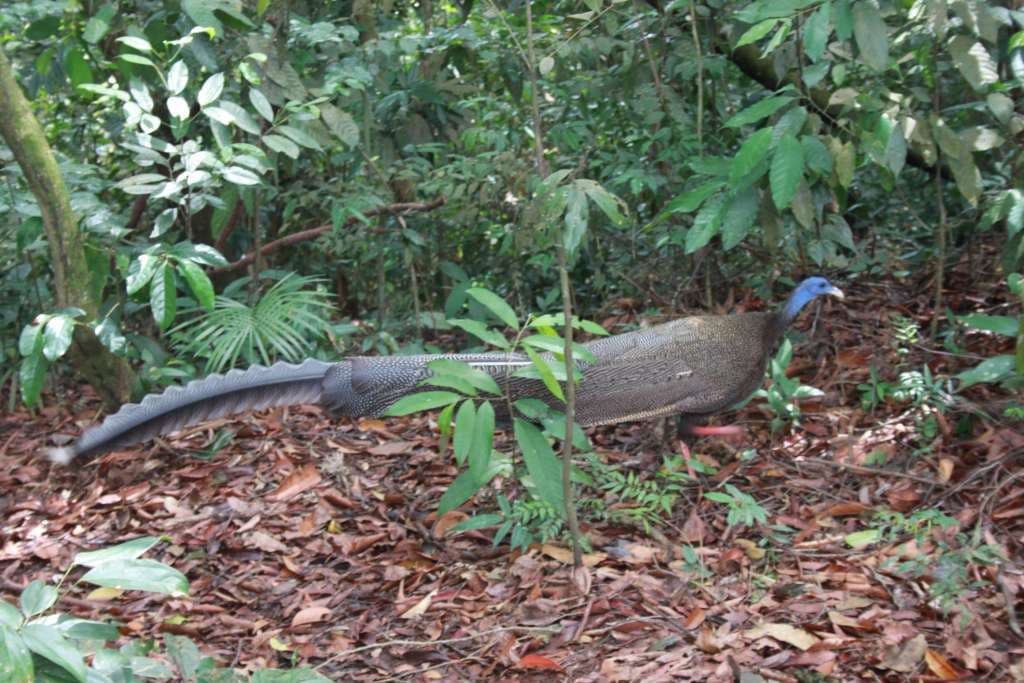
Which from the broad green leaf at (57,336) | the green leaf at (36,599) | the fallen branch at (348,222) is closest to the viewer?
the green leaf at (36,599)

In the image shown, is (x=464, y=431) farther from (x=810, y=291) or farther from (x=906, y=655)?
(x=810, y=291)

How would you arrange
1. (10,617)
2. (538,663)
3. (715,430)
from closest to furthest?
(10,617) < (538,663) < (715,430)

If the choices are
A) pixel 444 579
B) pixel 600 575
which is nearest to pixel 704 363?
pixel 600 575

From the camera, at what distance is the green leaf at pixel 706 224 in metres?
4.16

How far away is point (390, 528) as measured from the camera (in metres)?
4.18

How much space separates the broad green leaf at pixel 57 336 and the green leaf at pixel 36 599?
228 cm

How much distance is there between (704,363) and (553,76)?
2341 mm

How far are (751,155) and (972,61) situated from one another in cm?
88

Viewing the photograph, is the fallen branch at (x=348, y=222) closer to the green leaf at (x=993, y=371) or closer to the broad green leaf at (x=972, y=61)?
the broad green leaf at (x=972, y=61)

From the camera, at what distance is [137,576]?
185cm

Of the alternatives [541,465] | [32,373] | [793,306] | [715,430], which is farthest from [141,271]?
[793,306]

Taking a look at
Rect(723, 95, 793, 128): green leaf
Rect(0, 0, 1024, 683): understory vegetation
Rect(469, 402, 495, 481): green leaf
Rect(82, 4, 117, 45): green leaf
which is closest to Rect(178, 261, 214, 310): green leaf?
Rect(0, 0, 1024, 683): understory vegetation

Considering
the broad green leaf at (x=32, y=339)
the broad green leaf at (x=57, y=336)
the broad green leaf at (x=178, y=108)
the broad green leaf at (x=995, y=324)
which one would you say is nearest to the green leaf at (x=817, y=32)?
the broad green leaf at (x=995, y=324)

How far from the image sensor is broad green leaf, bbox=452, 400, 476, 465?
3357 mm
